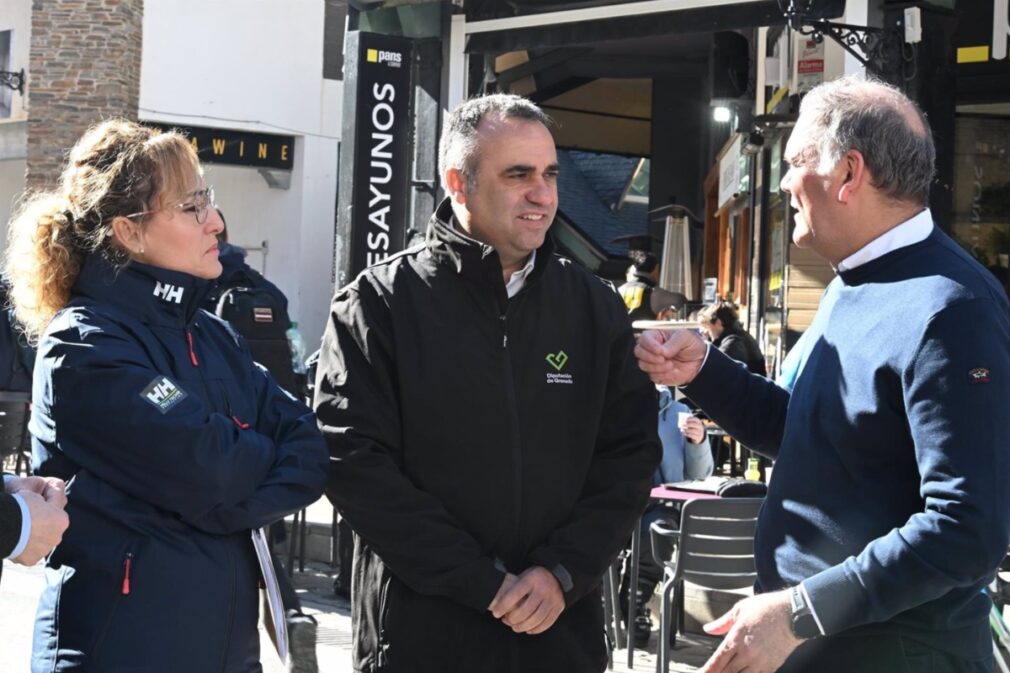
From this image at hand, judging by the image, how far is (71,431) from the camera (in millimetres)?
2824

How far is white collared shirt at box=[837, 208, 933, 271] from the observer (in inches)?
108

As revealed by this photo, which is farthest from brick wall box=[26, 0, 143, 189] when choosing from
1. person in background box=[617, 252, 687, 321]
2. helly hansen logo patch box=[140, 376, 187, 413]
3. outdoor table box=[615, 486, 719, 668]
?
helly hansen logo patch box=[140, 376, 187, 413]

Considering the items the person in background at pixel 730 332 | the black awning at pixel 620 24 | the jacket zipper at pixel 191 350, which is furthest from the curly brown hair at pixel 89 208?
the person in background at pixel 730 332

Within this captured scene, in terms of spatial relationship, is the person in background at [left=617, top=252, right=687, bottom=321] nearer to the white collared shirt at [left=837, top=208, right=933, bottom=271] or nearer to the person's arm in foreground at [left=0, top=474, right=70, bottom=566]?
the white collared shirt at [left=837, top=208, right=933, bottom=271]

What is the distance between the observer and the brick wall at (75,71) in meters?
22.5

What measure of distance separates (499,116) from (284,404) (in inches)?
34.7

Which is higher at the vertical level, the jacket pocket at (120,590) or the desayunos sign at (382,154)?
the desayunos sign at (382,154)

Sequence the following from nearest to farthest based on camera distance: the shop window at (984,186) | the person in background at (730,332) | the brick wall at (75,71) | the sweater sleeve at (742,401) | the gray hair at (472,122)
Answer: the sweater sleeve at (742,401) < the gray hair at (472,122) < the person in background at (730,332) < the shop window at (984,186) < the brick wall at (75,71)

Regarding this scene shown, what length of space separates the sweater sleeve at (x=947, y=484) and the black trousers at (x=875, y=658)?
0.15 m

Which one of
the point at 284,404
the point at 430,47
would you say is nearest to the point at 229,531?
the point at 284,404

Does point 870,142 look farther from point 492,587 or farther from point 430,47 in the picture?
point 430,47

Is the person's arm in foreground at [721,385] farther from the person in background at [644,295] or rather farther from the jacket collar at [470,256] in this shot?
the person in background at [644,295]

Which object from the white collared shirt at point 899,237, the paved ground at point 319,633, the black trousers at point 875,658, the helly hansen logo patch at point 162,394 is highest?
the white collared shirt at point 899,237

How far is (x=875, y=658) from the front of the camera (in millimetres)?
2633
